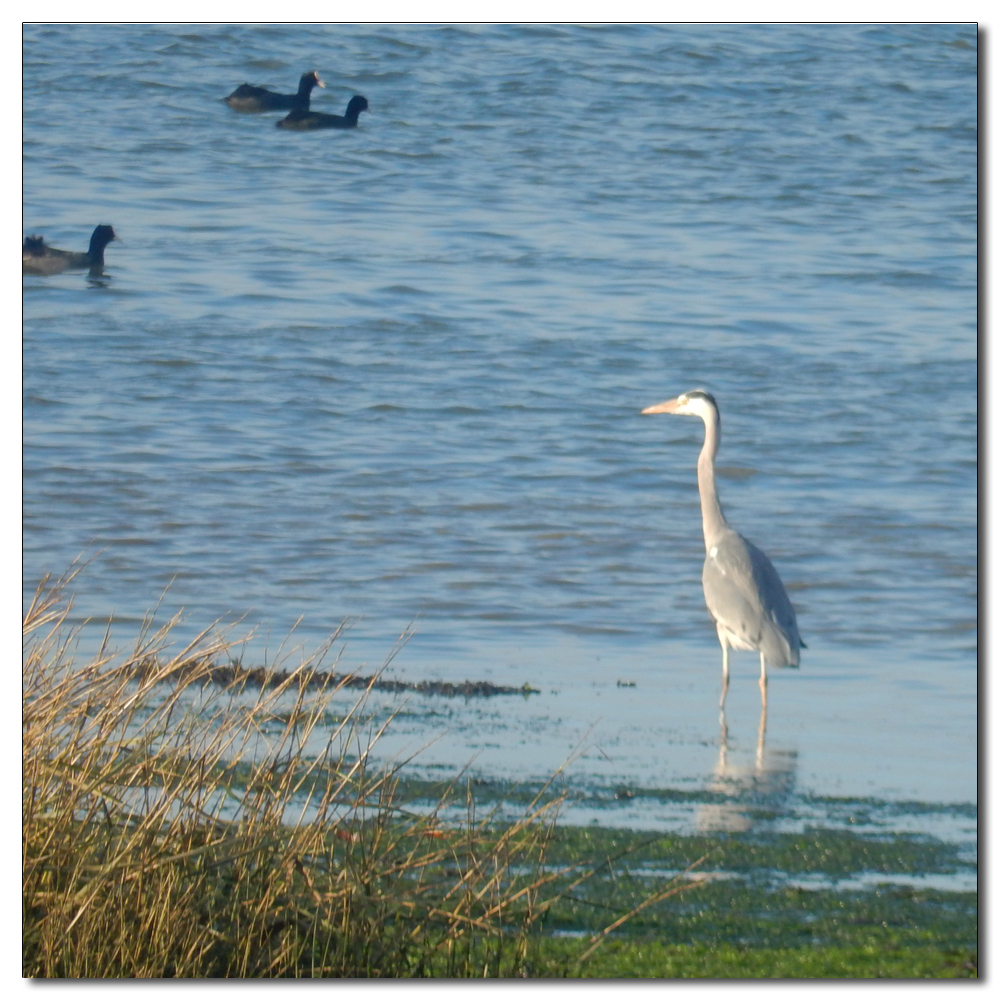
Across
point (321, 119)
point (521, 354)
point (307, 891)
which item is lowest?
point (307, 891)

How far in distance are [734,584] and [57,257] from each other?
2.43 meters

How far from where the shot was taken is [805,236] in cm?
421

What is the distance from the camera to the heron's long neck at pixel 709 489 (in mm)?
5078

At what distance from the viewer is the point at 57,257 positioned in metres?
3.69

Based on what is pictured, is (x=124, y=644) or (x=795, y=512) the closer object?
(x=124, y=644)

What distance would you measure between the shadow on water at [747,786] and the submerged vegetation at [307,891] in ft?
1.10

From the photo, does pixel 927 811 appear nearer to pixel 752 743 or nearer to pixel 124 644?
pixel 752 743

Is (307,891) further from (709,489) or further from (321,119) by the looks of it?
(709,489)

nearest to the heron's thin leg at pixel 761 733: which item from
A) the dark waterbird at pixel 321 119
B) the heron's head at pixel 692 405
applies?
the heron's head at pixel 692 405

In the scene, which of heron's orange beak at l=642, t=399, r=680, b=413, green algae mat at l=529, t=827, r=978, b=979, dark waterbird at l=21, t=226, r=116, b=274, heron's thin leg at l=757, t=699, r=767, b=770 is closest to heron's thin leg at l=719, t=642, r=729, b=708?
heron's thin leg at l=757, t=699, r=767, b=770

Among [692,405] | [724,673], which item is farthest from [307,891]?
[692,405]

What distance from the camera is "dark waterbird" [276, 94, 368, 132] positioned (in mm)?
4117
